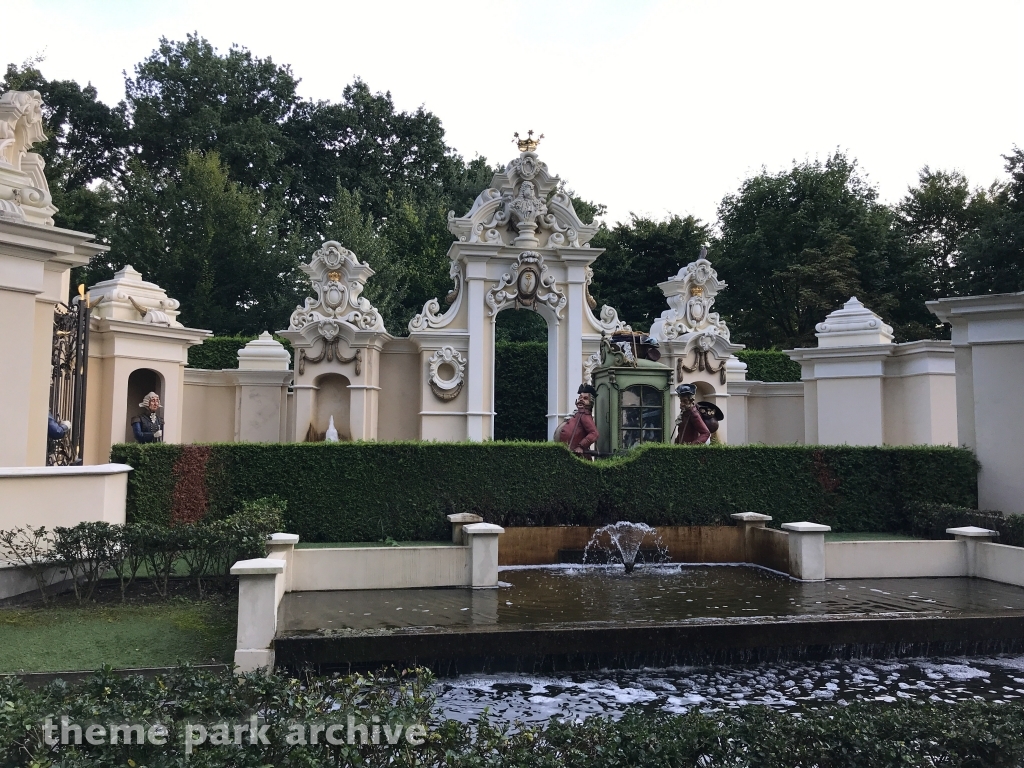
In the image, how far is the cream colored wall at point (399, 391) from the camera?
21.1m

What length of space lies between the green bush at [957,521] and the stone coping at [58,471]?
41.2 ft

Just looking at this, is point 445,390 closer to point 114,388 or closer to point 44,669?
point 114,388

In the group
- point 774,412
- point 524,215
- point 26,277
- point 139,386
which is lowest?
point 774,412

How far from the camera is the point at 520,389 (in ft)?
83.8

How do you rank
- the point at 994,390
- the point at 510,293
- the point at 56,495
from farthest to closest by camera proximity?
1. the point at 510,293
2. the point at 994,390
3. the point at 56,495

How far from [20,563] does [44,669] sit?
2.94 metres

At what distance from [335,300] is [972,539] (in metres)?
15.8

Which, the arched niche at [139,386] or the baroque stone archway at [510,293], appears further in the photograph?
the baroque stone archway at [510,293]

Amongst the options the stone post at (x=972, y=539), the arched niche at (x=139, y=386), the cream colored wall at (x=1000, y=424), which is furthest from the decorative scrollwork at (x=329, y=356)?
the stone post at (x=972, y=539)

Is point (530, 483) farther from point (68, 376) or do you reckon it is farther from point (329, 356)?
point (329, 356)

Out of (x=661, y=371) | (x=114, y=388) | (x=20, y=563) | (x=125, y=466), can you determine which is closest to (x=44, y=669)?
(x=20, y=563)

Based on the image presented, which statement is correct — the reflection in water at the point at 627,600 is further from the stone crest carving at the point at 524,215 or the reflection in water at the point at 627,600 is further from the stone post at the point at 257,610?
the stone crest carving at the point at 524,215

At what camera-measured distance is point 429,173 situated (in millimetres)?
43812

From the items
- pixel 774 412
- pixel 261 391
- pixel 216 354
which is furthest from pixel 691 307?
pixel 216 354
